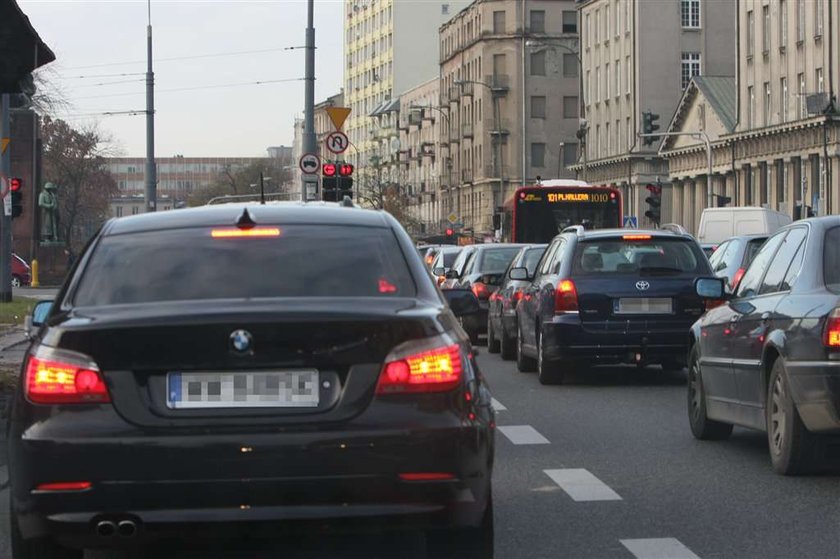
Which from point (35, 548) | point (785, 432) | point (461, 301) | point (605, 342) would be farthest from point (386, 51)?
point (35, 548)

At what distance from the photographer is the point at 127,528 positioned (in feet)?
19.7

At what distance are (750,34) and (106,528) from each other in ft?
271

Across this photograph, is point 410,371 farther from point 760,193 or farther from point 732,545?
point 760,193

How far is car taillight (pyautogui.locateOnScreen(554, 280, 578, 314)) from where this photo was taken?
671 inches

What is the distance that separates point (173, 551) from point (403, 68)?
159 metres

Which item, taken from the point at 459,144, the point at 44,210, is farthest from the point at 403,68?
the point at 44,210

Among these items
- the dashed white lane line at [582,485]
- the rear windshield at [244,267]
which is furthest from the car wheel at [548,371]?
the rear windshield at [244,267]

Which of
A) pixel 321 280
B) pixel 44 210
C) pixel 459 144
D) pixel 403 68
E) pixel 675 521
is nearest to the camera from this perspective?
pixel 321 280

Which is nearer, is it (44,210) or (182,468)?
(182,468)

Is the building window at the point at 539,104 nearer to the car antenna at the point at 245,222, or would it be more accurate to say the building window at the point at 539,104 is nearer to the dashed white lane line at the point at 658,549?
the dashed white lane line at the point at 658,549

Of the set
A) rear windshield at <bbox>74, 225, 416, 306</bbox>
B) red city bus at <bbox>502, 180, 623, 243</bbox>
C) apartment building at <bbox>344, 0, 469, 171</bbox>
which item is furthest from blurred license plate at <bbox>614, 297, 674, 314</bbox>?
apartment building at <bbox>344, 0, 469, 171</bbox>

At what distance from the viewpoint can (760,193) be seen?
274ft

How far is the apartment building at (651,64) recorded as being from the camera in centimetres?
10444

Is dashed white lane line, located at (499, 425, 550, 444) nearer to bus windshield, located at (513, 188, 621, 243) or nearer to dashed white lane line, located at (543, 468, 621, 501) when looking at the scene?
dashed white lane line, located at (543, 468, 621, 501)
